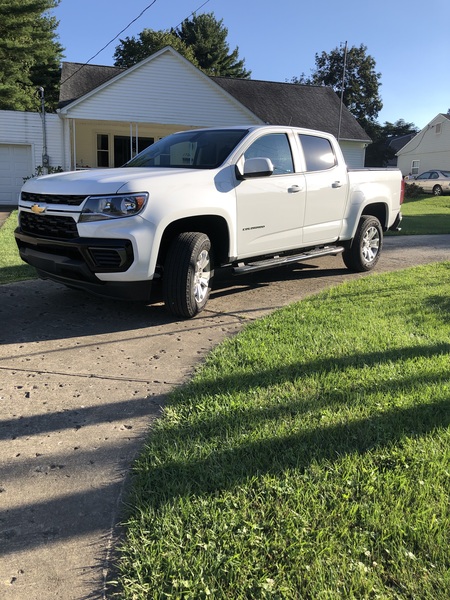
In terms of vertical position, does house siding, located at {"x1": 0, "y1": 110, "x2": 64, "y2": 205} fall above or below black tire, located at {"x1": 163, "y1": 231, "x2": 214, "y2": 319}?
above

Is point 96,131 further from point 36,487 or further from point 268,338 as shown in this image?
point 36,487

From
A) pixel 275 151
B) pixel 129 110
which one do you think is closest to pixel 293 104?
pixel 129 110

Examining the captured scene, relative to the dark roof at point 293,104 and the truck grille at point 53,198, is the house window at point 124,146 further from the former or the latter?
the truck grille at point 53,198

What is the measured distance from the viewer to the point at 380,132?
69500mm

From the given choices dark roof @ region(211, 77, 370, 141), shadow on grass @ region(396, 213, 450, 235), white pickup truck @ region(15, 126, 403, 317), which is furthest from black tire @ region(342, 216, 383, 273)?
dark roof @ region(211, 77, 370, 141)

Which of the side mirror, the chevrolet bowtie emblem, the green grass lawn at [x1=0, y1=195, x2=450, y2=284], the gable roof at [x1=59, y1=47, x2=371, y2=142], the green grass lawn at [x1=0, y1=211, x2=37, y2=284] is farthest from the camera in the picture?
the gable roof at [x1=59, y1=47, x2=371, y2=142]

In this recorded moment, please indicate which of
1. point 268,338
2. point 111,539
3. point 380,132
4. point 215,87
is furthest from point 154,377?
point 380,132

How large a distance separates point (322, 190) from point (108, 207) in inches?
125

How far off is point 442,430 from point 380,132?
72.9m

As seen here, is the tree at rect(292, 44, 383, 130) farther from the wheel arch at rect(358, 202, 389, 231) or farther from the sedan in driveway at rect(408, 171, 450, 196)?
the wheel arch at rect(358, 202, 389, 231)

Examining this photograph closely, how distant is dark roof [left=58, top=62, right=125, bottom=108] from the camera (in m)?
21.9

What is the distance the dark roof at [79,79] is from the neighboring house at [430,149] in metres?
31.5

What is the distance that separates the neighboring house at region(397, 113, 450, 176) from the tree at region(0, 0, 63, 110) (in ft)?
104

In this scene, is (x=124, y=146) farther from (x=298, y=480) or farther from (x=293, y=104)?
(x=298, y=480)
